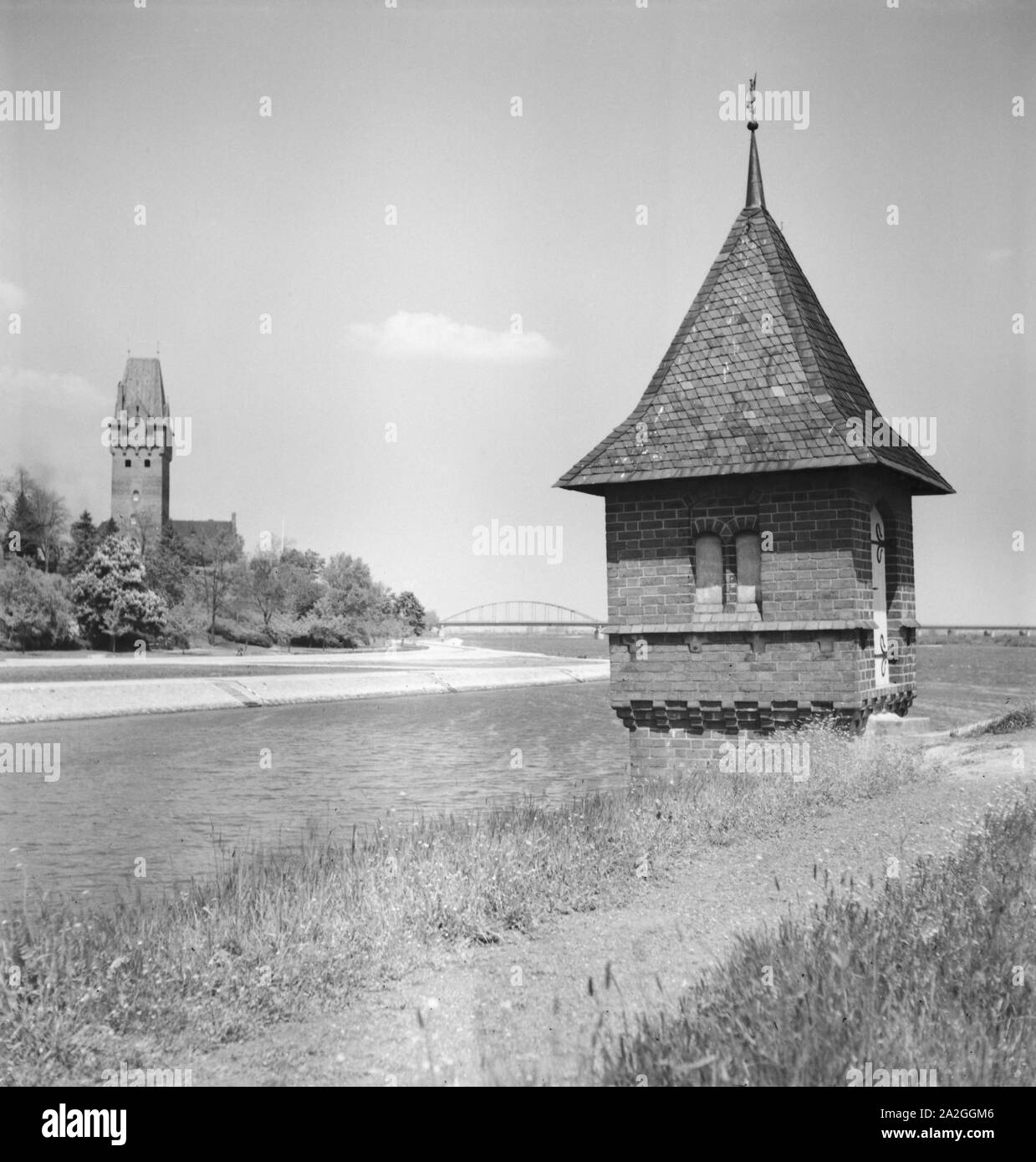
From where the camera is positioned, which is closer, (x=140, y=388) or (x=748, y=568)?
(x=748, y=568)

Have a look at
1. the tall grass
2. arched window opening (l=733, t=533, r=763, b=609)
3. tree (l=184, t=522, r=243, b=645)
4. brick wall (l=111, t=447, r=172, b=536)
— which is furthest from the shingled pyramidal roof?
brick wall (l=111, t=447, r=172, b=536)

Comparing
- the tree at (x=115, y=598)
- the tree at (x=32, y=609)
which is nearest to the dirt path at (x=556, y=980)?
the tree at (x=32, y=609)

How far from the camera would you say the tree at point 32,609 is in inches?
2162

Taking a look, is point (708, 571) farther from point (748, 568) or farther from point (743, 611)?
point (743, 611)

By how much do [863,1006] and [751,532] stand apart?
1120cm

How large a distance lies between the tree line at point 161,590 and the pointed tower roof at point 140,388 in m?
55.4

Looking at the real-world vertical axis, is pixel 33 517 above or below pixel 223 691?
above

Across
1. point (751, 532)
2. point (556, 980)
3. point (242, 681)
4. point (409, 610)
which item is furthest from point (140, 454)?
point (556, 980)

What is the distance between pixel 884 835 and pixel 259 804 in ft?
50.5

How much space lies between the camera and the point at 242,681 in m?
50.8

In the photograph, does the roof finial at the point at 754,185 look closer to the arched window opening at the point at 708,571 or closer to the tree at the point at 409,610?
the arched window opening at the point at 708,571

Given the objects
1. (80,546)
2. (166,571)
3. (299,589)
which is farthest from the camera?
(299,589)

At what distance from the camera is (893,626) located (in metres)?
17.6

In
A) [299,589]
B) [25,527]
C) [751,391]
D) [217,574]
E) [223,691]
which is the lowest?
[223,691]
